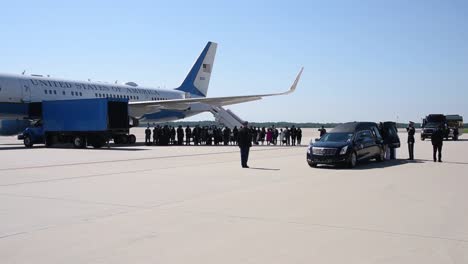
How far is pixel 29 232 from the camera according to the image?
6465mm

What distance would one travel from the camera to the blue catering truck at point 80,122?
89.9 ft

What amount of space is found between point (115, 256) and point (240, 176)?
8.12 m

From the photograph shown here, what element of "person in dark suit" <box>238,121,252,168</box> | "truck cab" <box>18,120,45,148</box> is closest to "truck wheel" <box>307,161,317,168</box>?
"person in dark suit" <box>238,121,252,168</box>

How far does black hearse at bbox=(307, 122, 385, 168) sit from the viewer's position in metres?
15.8

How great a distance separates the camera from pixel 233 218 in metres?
7.42

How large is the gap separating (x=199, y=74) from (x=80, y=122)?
65.0 feet

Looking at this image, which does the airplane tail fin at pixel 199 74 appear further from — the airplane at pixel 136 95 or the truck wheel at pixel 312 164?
the truck wheel at pixel 312 164

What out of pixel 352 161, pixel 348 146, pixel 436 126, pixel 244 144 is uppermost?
pixel 436 126

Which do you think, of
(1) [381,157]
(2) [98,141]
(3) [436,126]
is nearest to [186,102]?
(2) [98,141]

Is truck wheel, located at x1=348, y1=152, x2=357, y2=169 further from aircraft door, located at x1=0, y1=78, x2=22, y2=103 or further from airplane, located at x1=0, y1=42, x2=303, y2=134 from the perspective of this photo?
aircraft door, located at x1=0, y1=78, x2=22, y2=103

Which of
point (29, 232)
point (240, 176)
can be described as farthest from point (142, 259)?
point (240, 176)

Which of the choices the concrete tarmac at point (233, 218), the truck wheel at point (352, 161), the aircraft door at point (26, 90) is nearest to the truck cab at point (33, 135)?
the aircraft door at point (26, 90)

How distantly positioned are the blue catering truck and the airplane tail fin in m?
17.3

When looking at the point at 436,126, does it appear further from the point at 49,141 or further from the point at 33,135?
the point at 33,135
